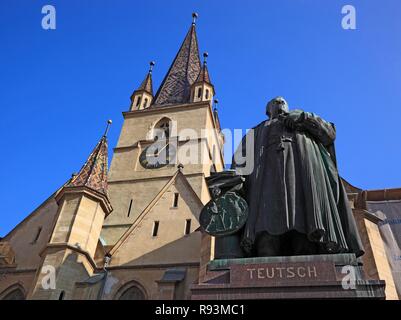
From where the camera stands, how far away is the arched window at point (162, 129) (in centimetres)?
2713

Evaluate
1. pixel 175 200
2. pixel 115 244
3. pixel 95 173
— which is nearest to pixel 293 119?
pixel 95 173

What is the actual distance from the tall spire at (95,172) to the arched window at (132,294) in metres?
3.35

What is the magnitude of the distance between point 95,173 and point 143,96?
17986 millimetres

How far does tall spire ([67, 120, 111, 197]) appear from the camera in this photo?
46.3ft

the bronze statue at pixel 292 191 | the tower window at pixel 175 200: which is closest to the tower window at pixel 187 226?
the tower window at pixel 175 200

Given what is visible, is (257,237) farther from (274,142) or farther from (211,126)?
(211,126)

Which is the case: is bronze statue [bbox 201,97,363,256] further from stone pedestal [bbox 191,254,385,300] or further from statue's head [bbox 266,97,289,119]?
stone pedestal [bbox 191,254,385,300]

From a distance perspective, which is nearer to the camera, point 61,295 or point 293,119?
point 293,119

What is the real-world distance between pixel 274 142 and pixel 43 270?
366 inches

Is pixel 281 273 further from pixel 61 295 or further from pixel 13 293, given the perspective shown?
pixel 13 293

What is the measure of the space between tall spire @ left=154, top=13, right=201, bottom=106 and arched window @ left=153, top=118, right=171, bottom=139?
3.21 m

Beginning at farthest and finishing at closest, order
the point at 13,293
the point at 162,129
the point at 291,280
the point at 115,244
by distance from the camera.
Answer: the point at 162,129 < the point at 115,244 < the point at 13,293 < the point at 291,280

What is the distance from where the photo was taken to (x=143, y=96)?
105 feet
